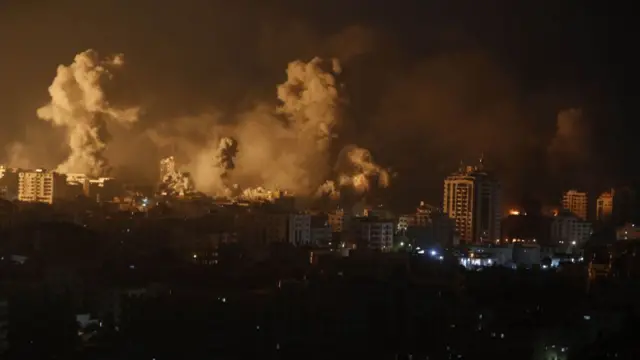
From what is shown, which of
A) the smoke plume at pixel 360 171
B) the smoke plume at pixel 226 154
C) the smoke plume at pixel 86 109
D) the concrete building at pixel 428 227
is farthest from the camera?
the smoke plume at pixel 360 171

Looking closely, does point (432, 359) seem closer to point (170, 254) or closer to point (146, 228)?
point (170, 254)

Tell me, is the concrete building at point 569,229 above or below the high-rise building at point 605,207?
below

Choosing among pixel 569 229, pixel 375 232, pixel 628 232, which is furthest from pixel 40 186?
pixel 628 232

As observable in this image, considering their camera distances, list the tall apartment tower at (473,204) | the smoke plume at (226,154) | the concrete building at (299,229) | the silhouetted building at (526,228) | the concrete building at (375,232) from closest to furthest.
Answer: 1. the concrete building at (375,232)
2. the concrete building at (299,229)
3. the smoke plume at (226,154)
4. the silhouetted building at (526,228)
5. the tall apartment tower at (473,204)

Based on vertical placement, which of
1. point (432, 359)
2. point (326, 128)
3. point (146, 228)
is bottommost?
point (432, 359)

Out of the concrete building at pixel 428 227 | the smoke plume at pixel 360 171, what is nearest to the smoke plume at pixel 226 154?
the smoke plume at pixel 360 171

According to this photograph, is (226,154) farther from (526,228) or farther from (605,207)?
(605,207)

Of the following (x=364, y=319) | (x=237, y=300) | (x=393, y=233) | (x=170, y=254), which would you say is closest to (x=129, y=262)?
(x=170, y=254)

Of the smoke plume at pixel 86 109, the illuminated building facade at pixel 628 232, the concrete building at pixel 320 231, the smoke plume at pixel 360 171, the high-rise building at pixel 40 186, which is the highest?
the smoke plume at pixel 86 109

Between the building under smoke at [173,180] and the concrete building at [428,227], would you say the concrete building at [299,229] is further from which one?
the building under smoke at [173,180]
